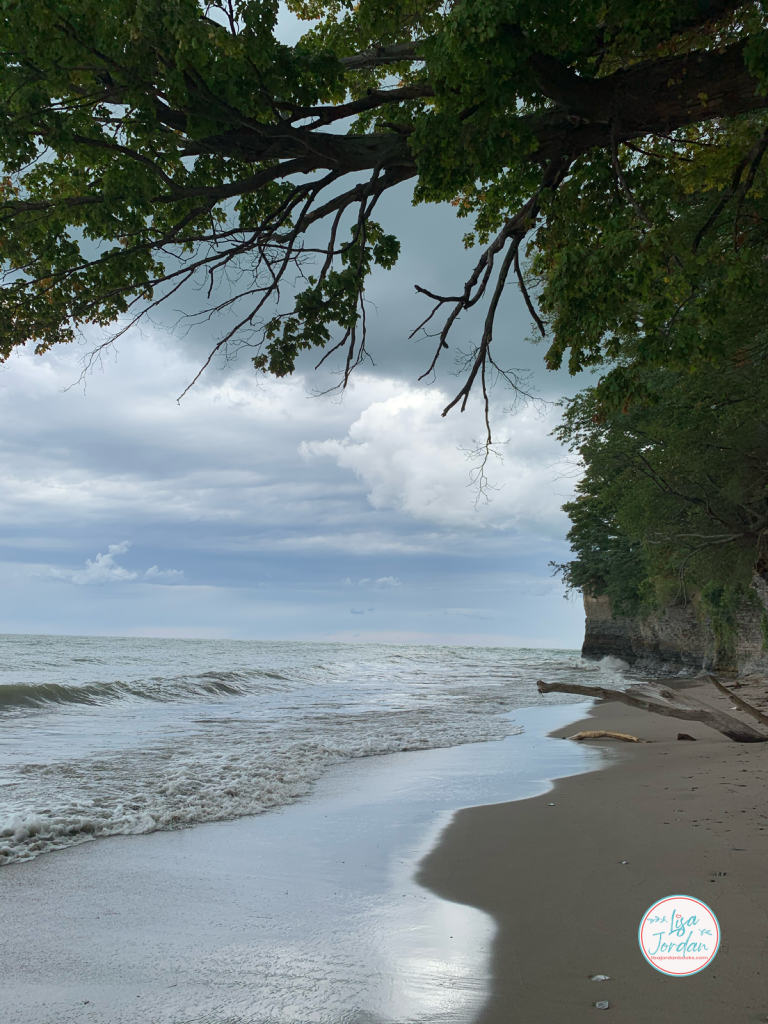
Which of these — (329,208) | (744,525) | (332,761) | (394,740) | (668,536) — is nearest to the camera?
(329,208)

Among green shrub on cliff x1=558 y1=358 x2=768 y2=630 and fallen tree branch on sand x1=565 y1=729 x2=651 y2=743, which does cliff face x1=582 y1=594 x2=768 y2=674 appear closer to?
green shrub on cliff x1=558 y1=358 x2=768 y2=630

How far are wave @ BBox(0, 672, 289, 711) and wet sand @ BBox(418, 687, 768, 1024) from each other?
14.0 meters

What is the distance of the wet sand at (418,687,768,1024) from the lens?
2.65 metres

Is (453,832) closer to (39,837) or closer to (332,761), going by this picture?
(39,837)

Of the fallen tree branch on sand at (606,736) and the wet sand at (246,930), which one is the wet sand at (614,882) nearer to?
the wet sand at (246,930)

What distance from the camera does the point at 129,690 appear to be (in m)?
19.6

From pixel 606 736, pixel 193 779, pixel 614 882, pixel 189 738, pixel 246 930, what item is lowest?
pixel 189 738

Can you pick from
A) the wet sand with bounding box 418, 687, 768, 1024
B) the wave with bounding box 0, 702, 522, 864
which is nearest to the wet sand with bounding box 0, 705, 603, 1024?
the wet sand with bounding box 418, 687, 768, 1024

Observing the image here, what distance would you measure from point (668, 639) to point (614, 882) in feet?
136

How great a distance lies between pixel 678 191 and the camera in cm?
620

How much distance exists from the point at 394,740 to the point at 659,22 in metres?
9.84

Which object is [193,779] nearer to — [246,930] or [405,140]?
[246,930]

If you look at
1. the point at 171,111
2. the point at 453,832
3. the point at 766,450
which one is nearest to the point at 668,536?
the point at 766,450

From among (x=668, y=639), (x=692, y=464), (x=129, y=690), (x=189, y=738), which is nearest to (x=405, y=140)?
(x=189, y=738)
